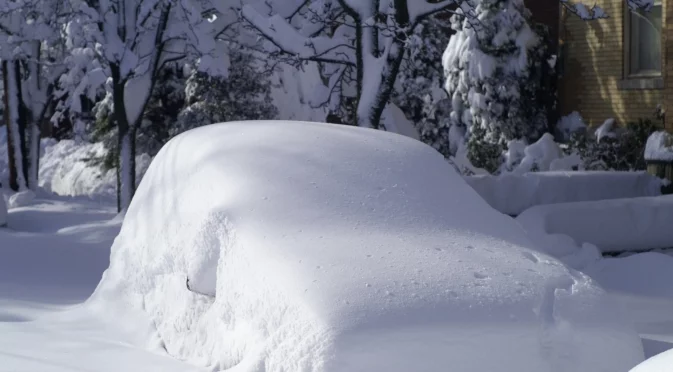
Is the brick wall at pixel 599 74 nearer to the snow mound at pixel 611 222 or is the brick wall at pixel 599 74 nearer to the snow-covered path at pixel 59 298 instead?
the snow mound at pixel 611 222

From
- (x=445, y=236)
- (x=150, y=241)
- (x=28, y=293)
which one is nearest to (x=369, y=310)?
(x=445, y=236)

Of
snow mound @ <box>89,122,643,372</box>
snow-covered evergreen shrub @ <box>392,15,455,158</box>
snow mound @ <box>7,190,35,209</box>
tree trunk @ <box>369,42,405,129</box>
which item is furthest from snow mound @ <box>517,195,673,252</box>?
snow mound @ <box>7,190,35,209</box>

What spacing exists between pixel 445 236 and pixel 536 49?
12.9 m

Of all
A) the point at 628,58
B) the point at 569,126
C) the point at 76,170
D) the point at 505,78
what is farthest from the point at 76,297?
the point at 76,170

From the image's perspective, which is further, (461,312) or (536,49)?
(536,49)

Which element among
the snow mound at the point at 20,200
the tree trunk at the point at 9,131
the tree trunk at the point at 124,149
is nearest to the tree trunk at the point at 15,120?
the tree trunk at the point at 9,131

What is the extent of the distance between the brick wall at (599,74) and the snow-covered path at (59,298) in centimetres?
772

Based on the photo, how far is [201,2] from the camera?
512 inches

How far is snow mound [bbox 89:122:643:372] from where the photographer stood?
12.0 feet

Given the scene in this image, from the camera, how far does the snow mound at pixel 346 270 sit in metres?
3.67

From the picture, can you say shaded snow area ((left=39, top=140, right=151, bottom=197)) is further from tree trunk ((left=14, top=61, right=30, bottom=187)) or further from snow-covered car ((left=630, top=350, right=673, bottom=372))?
snow-covered car ((left=630, top=350, right=673, bottom=372))

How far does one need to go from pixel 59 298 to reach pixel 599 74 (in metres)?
9.99

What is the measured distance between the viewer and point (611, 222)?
29.3 ft

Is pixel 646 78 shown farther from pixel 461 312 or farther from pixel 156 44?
pixel 461 312
